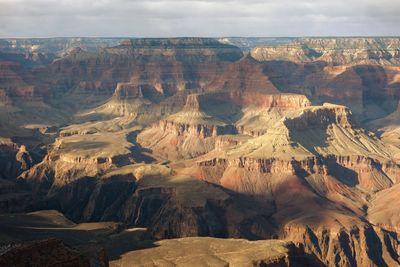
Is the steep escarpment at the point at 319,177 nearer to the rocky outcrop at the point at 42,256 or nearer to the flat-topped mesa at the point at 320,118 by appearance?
the flat-topped mesa at the point at 320,118

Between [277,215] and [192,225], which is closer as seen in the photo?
[192,225]

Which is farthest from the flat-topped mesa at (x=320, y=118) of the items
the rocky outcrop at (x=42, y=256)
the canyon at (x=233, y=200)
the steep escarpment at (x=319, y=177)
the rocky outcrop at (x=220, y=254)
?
the rocky outcrop at (x=42, y=256)

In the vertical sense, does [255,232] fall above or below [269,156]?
below

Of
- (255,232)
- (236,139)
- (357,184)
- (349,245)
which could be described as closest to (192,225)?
(255,232)

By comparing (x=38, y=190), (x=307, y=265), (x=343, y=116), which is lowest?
(x=38, y=190)

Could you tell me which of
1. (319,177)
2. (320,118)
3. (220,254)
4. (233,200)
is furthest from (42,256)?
(320,118)

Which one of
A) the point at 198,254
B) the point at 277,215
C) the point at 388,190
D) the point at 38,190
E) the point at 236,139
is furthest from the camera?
the point at 236,139

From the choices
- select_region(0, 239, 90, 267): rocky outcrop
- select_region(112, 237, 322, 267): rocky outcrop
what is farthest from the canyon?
select_region(0, 239, 90, 267): rocky outcrop

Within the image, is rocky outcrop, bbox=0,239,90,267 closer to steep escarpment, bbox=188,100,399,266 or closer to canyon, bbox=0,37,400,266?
canyon, bbox=0,37,400,266

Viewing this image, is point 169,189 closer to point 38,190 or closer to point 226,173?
point 226,173
